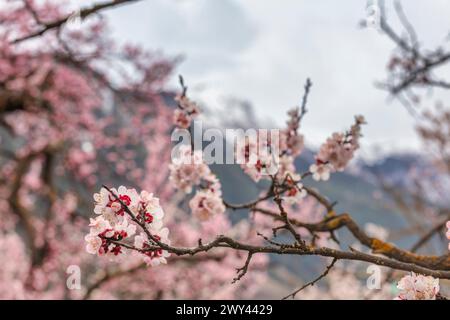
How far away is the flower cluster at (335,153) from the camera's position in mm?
3084

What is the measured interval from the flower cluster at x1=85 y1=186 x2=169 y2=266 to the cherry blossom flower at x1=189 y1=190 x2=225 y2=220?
1181 millimetres

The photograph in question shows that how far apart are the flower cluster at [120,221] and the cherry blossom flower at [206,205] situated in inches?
46.5

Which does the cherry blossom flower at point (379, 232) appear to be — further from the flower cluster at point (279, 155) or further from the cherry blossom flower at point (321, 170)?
the flower cluster at point (279, 155)

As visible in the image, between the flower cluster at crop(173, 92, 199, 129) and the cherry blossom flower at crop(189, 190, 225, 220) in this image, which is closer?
the cherry blossom flower at crop(189, 190, 225, 220)

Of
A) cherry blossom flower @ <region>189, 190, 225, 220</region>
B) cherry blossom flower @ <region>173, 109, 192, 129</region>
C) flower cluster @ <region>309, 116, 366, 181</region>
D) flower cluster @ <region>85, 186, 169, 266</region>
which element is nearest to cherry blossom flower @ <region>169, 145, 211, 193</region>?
cherry blossom flower @ <region>189, 190, 225, 220</region>

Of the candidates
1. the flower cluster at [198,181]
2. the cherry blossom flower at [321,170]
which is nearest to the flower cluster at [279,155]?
the cherry blossom flower at [321,170]

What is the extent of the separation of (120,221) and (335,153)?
1881 millimetres

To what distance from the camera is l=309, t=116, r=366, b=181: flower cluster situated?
308 cm

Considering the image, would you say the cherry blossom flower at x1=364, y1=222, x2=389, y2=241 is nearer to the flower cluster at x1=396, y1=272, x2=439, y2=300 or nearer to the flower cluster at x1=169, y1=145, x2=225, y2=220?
the flower cluster at x1=169, y1=145, x2=225, y2=220

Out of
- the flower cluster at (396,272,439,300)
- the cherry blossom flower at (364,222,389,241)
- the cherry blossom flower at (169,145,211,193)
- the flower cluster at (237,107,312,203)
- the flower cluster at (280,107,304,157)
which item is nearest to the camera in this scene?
the flower cluster at (396,272,439,300)
